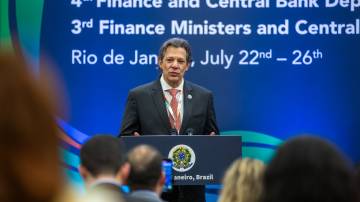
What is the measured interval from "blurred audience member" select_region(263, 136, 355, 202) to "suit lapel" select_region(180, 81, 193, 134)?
3685 mm

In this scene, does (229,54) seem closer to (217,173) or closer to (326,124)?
(326,124)

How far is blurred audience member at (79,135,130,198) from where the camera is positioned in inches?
131

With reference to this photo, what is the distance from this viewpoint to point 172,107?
544 cm

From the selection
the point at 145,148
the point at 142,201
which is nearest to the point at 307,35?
the point at 145,148

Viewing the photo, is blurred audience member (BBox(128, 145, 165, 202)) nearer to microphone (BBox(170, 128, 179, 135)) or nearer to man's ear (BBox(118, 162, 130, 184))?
man's ear (BBox(118, 162, 130, 184))

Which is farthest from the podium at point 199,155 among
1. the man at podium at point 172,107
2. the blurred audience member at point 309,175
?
the blurred audience member at point 309,175

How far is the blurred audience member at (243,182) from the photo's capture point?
2.76m

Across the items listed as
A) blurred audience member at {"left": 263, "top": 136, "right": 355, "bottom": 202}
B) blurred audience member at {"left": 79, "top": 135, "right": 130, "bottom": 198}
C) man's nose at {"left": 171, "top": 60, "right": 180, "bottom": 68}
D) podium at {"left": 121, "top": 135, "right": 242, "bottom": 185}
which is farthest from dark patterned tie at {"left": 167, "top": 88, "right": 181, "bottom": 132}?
blurred audience member at {"left": 263, "top": 136, "right": 355, "bottom": 202}

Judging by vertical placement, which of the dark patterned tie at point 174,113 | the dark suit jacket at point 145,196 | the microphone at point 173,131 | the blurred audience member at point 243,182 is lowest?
the dark suit jacket at point 145,196

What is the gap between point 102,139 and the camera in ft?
11.4

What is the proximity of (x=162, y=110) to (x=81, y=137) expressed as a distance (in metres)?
2.13

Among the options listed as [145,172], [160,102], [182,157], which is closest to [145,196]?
A: [145,172]

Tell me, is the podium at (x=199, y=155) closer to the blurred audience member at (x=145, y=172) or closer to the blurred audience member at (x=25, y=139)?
the blurred audience member at (x=145, y=172)

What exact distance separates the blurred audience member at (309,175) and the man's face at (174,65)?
3.87 meters
